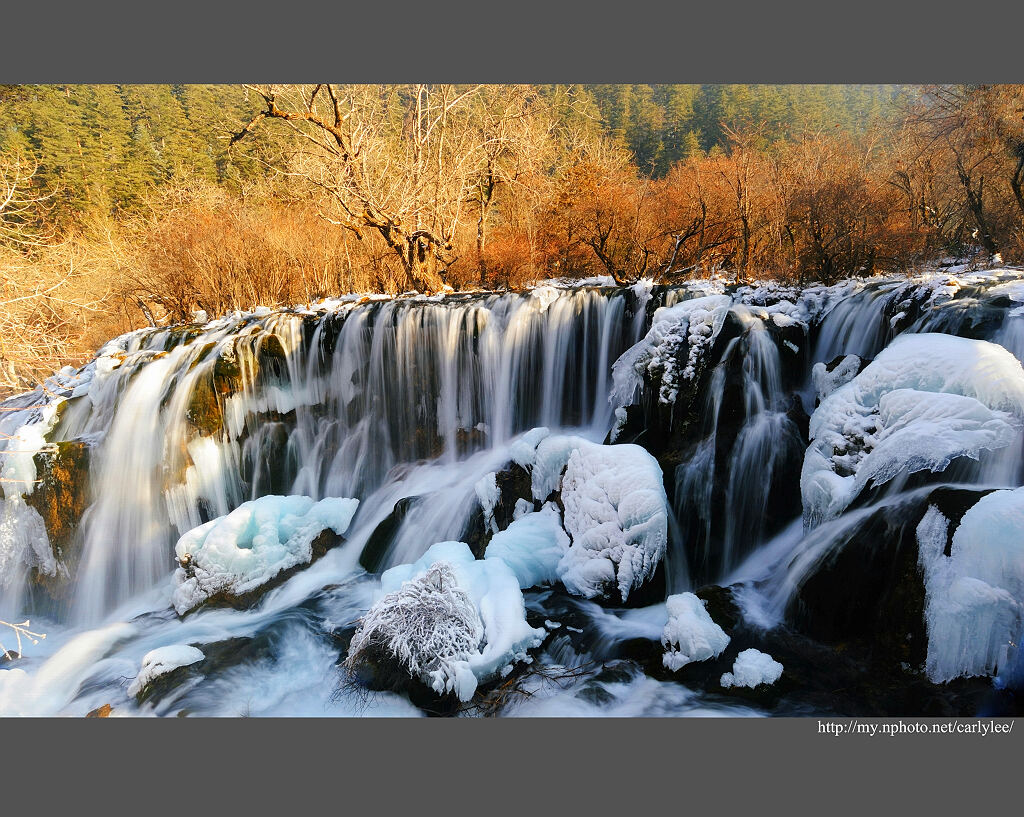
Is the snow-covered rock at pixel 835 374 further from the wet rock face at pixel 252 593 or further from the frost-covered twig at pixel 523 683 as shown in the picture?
the wet rock face at pixel 252 593

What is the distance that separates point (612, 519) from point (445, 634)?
4.75ft

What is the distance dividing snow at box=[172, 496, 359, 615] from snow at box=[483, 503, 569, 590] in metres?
1.83

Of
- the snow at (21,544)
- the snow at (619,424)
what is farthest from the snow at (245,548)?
the snow at (619,424)

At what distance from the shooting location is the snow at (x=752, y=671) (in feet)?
10.2

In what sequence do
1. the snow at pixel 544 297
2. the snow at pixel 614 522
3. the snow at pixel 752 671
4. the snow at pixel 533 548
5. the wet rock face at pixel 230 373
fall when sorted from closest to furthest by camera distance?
the snow at pixel 752 671 < the snow at pixel 614 522 < the snow at pixel 533 548 < the wet rock face at pixel 230 373 < the snow at pixel 544 297

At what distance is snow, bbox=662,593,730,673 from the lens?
10.9 feet

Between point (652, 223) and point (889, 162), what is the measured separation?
3.38 m

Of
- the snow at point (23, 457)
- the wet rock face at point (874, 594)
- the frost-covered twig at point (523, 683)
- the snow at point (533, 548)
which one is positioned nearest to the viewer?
the wet rock face at point (874, 594)

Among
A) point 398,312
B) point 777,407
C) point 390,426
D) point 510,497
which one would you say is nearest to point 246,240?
point 398,312

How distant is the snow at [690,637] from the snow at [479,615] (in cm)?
84

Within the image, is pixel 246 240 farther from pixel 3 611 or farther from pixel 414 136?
pixel 3 611

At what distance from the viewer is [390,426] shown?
6309 mm

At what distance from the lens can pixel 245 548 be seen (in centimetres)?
491

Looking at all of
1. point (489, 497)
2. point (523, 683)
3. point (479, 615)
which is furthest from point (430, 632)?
point (489, 497)
